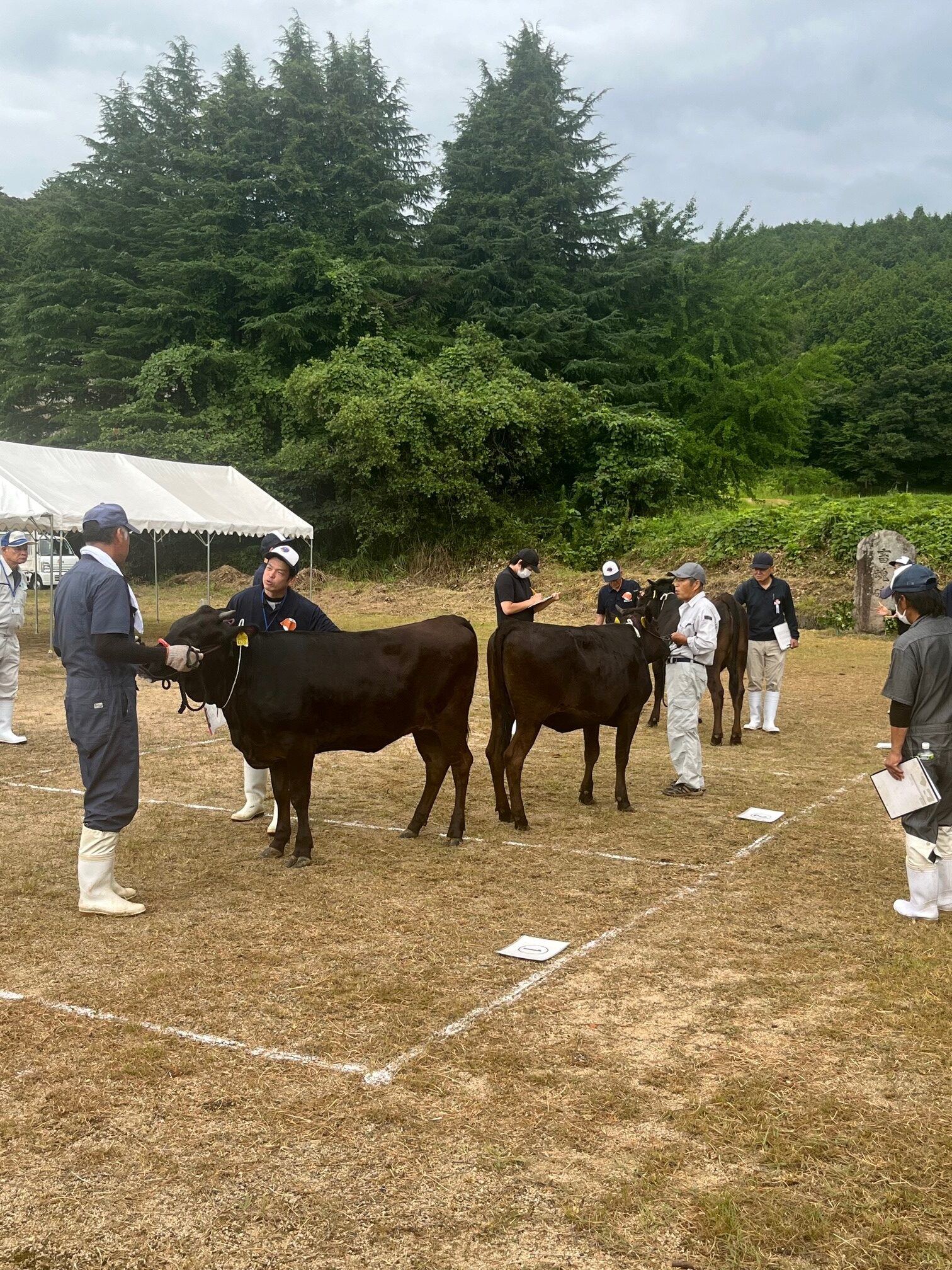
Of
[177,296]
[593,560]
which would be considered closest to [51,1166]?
[593,560]

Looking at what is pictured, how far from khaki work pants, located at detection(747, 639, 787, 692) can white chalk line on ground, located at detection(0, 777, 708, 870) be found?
5.51m

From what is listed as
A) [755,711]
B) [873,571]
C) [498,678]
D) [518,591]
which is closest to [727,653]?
[755,711]

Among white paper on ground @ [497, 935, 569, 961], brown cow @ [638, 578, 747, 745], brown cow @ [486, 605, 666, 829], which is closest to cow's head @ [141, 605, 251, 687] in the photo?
brown cow @ [486, 605, 666, 829]

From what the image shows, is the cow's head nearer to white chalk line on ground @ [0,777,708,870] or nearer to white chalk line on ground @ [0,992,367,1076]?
white chalk line on ground @ [0,777,708,870]

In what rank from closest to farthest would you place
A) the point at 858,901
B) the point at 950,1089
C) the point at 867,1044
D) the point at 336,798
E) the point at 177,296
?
the point at 950,1089, the point at 867,1044, the point at 858,901, the point at 336,798, the point at 177,296

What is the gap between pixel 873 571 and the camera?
24.1m

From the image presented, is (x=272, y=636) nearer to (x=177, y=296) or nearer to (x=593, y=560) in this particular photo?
(x=593, y=560)

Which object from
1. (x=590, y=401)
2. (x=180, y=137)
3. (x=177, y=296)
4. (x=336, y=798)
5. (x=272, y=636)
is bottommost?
(x=336, y=798)

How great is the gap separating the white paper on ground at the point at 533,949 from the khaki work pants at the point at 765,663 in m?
7.42

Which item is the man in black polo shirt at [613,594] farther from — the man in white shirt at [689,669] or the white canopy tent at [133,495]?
the white canopy tent at [133,495]

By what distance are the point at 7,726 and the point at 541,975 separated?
8.14 metres

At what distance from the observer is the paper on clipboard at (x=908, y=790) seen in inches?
247

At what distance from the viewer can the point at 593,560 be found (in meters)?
32.2

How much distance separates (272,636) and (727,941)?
344 cm
